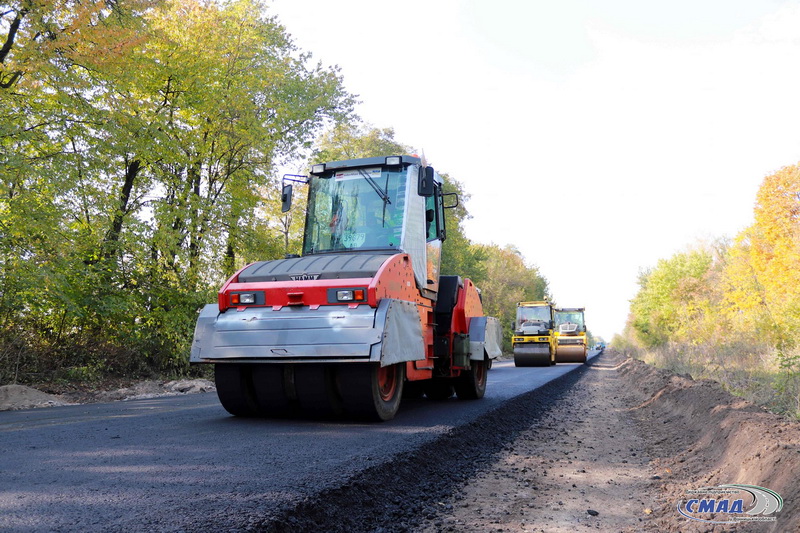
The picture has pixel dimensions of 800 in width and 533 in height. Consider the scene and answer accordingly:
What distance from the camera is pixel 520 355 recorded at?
2683 cm

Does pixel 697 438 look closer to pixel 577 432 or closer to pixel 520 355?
pixel 577 432

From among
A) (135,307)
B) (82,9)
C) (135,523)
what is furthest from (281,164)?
(135,523)

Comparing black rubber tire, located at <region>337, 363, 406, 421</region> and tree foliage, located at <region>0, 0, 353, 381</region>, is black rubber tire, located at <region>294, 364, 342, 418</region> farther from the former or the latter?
tree foliage, located at <region>0, 0, 353, 381</region>

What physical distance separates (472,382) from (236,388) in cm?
418

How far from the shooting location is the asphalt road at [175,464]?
2.94 metres

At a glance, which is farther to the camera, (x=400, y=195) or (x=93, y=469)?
(x=400, y=195)

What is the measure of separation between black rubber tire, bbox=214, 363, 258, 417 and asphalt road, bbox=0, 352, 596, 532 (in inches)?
7.4

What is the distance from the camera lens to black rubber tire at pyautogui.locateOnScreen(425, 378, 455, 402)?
30.9 feet

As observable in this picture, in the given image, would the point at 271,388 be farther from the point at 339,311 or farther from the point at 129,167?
the point at 129,167

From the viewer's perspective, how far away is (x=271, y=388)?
6.28m

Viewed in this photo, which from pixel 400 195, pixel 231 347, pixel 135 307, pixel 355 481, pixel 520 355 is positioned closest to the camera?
pixel 355 481

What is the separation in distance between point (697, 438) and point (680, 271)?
161ft

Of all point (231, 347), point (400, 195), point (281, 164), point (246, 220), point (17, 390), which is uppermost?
point (281, 164)

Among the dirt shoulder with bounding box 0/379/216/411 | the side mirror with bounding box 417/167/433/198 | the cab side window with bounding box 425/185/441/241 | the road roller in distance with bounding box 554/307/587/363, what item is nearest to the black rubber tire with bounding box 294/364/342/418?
the side mirror with bounding box 417/167/433/198
